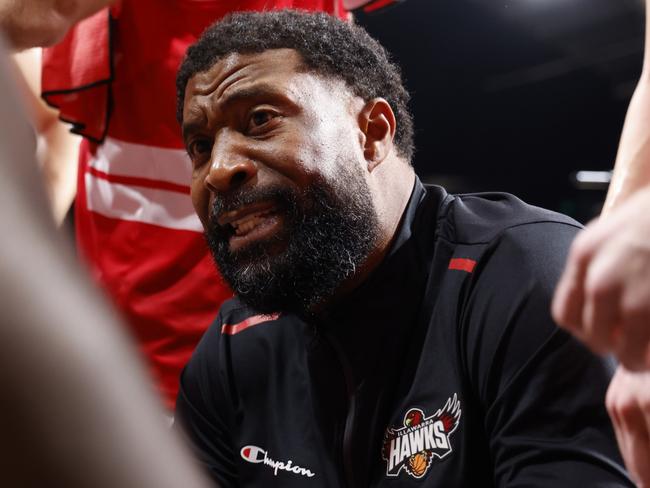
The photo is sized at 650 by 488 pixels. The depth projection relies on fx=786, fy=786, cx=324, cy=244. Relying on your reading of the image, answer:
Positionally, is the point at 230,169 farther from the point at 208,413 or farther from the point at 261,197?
the point at 208,413

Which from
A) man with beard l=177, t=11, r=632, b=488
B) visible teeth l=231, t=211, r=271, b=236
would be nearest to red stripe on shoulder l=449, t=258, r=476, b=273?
man with beard l=177, t=11, r=632, b=488

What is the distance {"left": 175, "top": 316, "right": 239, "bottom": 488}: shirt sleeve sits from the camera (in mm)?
1052

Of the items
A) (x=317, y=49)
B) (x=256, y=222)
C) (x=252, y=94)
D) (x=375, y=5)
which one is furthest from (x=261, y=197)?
(x=375, y=5)

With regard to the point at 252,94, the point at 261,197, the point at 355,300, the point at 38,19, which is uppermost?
the point at 38,19

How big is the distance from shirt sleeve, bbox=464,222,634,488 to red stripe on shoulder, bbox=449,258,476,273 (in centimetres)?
2

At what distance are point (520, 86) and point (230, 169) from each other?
3860mm

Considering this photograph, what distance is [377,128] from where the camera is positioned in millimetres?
1161

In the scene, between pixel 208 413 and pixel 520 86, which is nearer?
pixel 208 413

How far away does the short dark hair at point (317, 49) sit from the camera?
1.13 meters

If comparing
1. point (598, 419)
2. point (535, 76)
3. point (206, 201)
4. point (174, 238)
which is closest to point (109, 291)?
point (174, 238)

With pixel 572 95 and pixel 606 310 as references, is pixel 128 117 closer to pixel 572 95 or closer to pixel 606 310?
pixel 606 310

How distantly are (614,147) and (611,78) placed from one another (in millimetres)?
392

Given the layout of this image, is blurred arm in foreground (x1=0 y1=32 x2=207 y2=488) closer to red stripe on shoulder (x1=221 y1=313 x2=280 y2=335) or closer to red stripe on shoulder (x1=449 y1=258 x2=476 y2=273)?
red stripe on shoulder (x1=449 y1=258 x2=476 y2=273)

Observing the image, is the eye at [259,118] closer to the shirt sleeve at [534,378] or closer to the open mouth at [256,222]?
the open mouth at [256,222]
